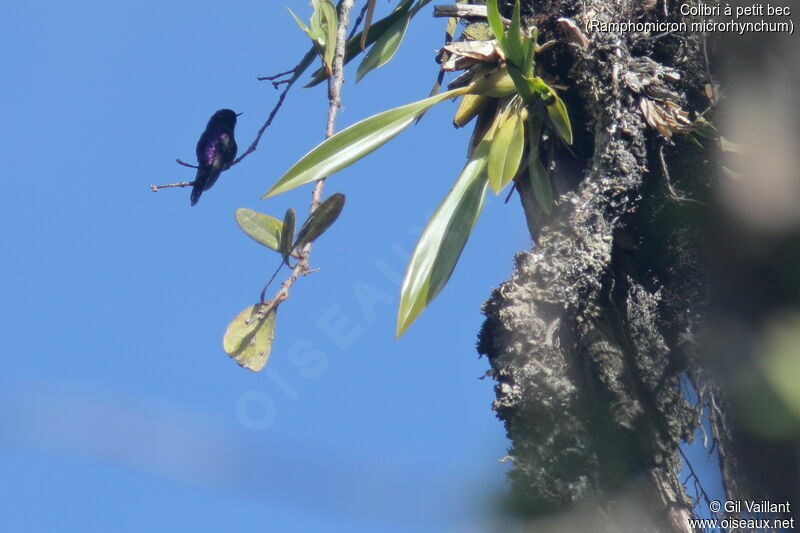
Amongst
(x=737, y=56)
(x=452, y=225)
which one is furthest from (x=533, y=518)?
(x=737, y=56)

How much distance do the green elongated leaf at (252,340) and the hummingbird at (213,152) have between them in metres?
1.10

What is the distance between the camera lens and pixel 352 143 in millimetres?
1370

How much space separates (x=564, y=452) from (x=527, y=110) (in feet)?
1.88

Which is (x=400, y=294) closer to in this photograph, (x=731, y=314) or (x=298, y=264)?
(x=298, y=264)

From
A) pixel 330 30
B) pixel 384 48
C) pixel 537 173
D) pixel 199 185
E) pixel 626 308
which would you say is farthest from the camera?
pixel 199 185

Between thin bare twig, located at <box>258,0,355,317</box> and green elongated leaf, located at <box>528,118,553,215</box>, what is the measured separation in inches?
13.8

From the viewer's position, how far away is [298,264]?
1.31 meters

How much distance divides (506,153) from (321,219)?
32 centimetres

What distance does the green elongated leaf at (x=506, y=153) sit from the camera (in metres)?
1.25

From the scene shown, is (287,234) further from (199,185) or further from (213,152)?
(213,152)

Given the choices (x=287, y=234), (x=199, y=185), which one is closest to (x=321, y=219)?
(x=287, y=234)

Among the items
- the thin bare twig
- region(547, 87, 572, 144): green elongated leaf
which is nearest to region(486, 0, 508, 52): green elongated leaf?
region(547, 87, 572, 144): green elongated leaf

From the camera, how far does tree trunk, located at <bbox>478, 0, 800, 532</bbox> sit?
1023 millimetres

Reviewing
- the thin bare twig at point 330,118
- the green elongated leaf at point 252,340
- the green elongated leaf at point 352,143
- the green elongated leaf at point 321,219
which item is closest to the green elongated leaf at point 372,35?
the thin bare twig at point 330,118
